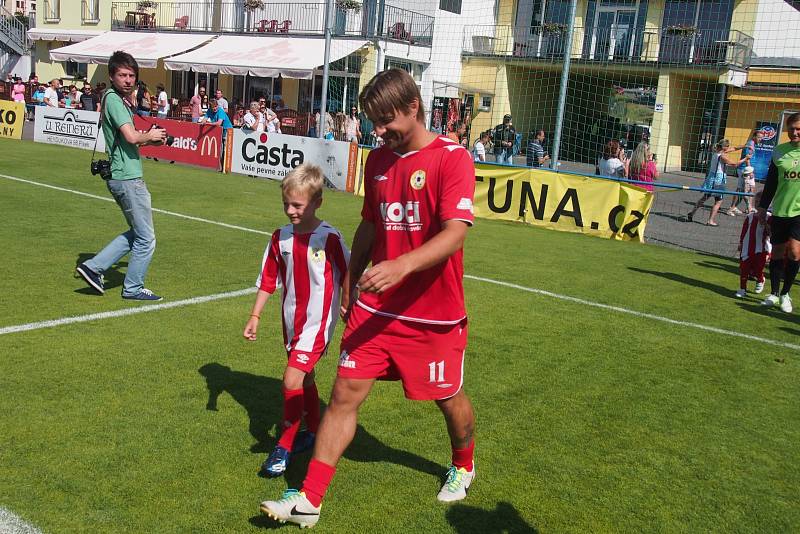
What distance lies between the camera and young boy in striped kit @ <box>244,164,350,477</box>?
157 inches

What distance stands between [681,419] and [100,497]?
3.63 meters

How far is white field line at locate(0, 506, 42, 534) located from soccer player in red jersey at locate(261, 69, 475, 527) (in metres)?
0.99

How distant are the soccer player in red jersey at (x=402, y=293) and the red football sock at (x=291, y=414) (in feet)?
2.06

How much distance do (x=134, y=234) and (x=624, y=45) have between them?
27927mm

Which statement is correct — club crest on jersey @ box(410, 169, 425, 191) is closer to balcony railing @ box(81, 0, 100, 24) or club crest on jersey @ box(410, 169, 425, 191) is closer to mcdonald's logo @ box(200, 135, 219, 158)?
mcdonald's logo @ box(200, 135, 219, 158)

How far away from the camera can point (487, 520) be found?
12.1 ft

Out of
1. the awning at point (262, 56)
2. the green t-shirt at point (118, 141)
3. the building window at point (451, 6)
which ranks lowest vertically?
the green t-shirt at point (118, 141)

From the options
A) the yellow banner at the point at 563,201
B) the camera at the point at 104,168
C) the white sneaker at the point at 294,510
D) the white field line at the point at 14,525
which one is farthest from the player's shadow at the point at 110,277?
the yellow banner at the point at 563,201

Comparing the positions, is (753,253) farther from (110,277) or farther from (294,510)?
(294,510)

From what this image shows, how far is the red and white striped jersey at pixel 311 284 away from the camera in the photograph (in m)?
4.04

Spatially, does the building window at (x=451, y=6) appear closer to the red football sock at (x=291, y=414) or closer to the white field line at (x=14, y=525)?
the red football sock at (x=291, y=414)

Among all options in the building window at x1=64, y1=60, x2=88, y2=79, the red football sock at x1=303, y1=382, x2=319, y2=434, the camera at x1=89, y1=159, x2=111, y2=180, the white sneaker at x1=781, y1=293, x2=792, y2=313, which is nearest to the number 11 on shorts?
the red football sock at x1=303, y1=382, x2=319, y2=434

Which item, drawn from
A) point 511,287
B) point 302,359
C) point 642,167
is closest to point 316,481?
point 302,359

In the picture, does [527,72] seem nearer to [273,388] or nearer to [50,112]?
[50,112]
